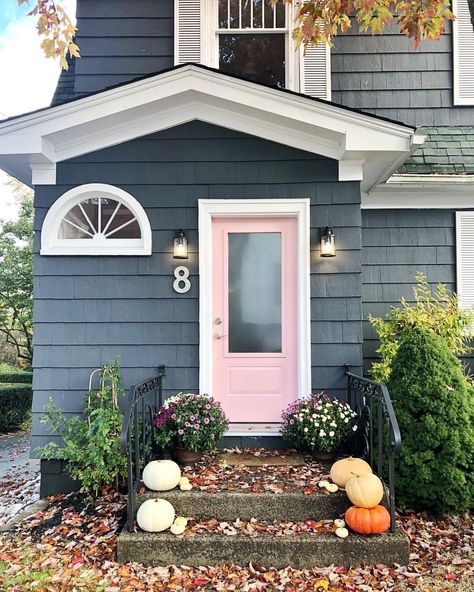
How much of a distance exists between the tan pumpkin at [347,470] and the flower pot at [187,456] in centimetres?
107


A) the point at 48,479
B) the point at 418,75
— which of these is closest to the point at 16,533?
the point at 48,479

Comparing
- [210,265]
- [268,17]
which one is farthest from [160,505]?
[268,17]

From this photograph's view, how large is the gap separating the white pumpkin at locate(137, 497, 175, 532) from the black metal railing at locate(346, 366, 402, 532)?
4.69 ft

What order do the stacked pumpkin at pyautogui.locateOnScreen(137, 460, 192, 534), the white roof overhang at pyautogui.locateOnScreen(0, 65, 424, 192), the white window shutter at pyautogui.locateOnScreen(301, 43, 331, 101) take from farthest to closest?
the white window shutter at pyautogui.locateOnScreen(301, 43, 331, 101) < the white roof overhang at pyautogui.locateOnScreen(0, 65, 424, 192) < the stacked pumpkin at pyautogui.locateOnScreen(137, 460, 192, 534)

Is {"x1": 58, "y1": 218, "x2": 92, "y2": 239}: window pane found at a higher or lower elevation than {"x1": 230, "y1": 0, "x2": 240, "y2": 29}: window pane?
lower

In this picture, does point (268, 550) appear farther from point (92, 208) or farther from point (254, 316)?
point (92, 208)

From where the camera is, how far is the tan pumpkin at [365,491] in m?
2.99

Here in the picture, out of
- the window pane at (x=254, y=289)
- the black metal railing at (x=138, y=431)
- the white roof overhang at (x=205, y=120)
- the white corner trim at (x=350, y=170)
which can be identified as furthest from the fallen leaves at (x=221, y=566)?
the white roof overhang at (x=205, y=120)

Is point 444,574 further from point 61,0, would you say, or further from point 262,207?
point 61,0

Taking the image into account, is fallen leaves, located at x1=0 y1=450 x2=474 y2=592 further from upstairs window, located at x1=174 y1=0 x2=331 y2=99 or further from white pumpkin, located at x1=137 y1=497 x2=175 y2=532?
upstairs window, located at x1=174 y1=0 x2=331 y2=99

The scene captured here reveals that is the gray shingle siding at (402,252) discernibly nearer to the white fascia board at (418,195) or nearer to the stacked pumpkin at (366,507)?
the white fascia board at (418,195)

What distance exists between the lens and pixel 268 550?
2914mm

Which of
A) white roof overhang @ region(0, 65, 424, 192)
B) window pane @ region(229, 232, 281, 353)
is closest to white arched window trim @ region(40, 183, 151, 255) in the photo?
white roof overhang @ region(0, 65, 424, 192)

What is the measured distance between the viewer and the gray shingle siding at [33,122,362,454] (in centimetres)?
418
